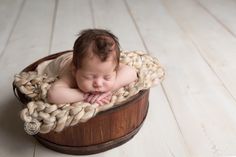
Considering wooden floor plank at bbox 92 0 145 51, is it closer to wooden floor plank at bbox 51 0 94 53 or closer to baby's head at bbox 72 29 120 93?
wooden floor plank at bbox 51 0 94 53

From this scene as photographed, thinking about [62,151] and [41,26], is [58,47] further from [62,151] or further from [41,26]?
[62,151]

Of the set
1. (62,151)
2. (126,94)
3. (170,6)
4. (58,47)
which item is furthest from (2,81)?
(170,6)

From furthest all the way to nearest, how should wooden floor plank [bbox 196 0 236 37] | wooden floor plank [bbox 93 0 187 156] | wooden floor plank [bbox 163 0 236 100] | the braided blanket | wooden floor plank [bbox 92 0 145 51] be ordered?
wooden floor plank [bbox 196 0 236 37]
wooden floor plank [bbox 92 0 145 51]
wooden floor plank [bbox 163 0 236 100]
wooden floor plank [bbox 93 0 187 156]
the braided blanket

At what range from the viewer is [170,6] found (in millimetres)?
1648

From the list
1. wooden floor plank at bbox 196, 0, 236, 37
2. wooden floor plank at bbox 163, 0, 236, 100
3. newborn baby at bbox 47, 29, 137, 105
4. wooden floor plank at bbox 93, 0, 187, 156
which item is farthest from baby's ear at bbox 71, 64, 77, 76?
wooden floor plank at bbox 196, 0, 236, 37

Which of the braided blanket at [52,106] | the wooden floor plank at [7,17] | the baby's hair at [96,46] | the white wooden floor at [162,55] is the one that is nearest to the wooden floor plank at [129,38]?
the white wooden floor at [162,55]

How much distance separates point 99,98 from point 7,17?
993 mm

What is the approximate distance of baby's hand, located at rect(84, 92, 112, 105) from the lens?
0.74 meters

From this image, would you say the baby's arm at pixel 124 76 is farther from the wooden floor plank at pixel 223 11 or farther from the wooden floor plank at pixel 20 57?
the wooden floor plank at pixel 223 11

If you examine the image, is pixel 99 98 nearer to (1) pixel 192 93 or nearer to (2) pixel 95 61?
(2) pixel 95 61

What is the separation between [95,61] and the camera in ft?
2.33

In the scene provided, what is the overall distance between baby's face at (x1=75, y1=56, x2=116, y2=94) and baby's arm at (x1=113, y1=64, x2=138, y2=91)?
2 centimetres

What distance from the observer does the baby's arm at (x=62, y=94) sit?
2.38ft

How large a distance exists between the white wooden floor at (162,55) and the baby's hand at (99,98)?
0.15 meters
